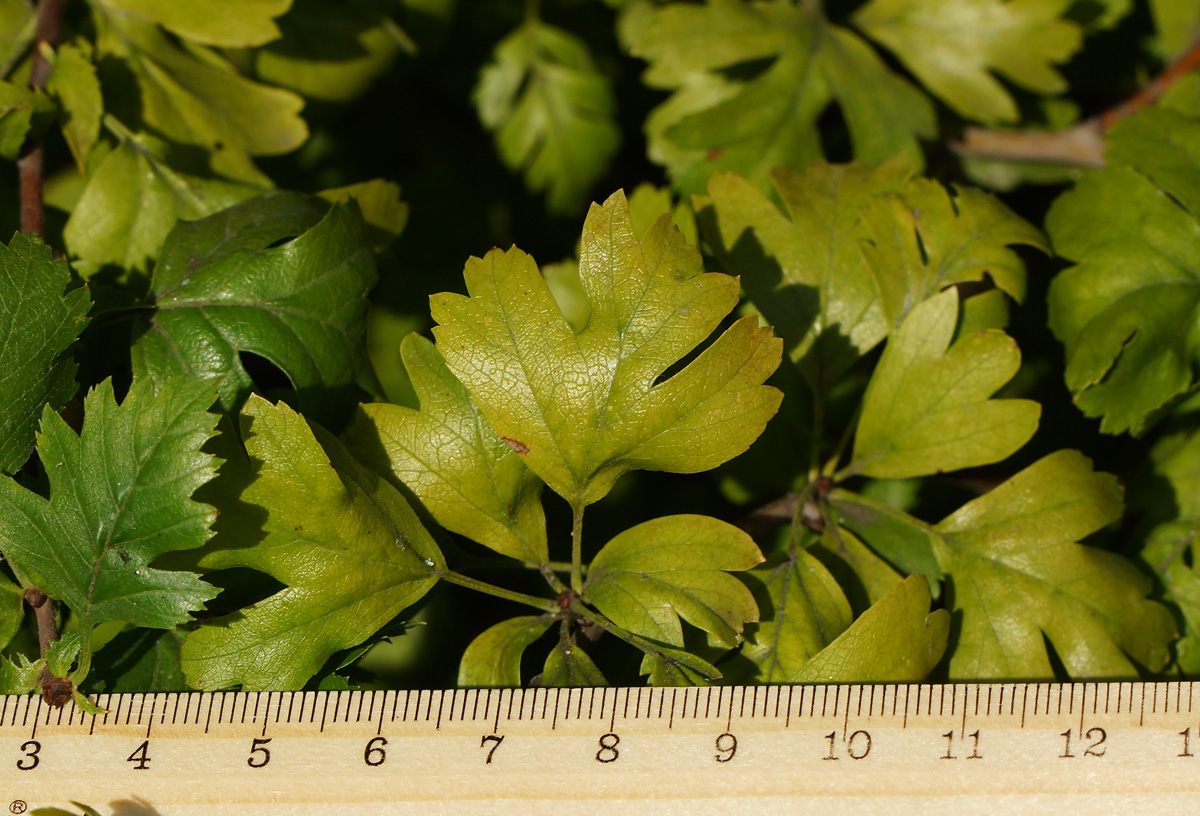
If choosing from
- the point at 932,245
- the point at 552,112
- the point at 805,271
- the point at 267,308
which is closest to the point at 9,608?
the point at 267,308

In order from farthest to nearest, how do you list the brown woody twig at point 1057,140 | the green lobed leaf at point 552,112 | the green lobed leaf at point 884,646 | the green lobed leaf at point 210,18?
1. the green lobed leaf at point 552,112
2. the brown woody twig at point 1057,140
3. the green lobed leaf at point 210,18
4. the green lobed leaf at point 884,646

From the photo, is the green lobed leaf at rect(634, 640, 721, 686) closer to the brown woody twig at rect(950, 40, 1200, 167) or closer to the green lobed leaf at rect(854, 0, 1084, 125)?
the green lobed leaf at rect(854, 0, 1084, 125)

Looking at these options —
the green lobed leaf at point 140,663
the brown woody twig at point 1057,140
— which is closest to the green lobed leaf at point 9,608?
the green lobed leaf at point 140,663

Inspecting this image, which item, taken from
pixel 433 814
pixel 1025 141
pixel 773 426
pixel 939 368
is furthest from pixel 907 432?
pixel 1025 141

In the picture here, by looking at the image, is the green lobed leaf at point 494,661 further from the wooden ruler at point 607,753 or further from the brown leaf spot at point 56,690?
the brown leaf spot at point 56,690

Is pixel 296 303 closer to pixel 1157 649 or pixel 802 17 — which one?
pixel 802 17

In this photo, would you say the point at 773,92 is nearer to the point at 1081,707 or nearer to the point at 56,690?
the point at 1081,707
